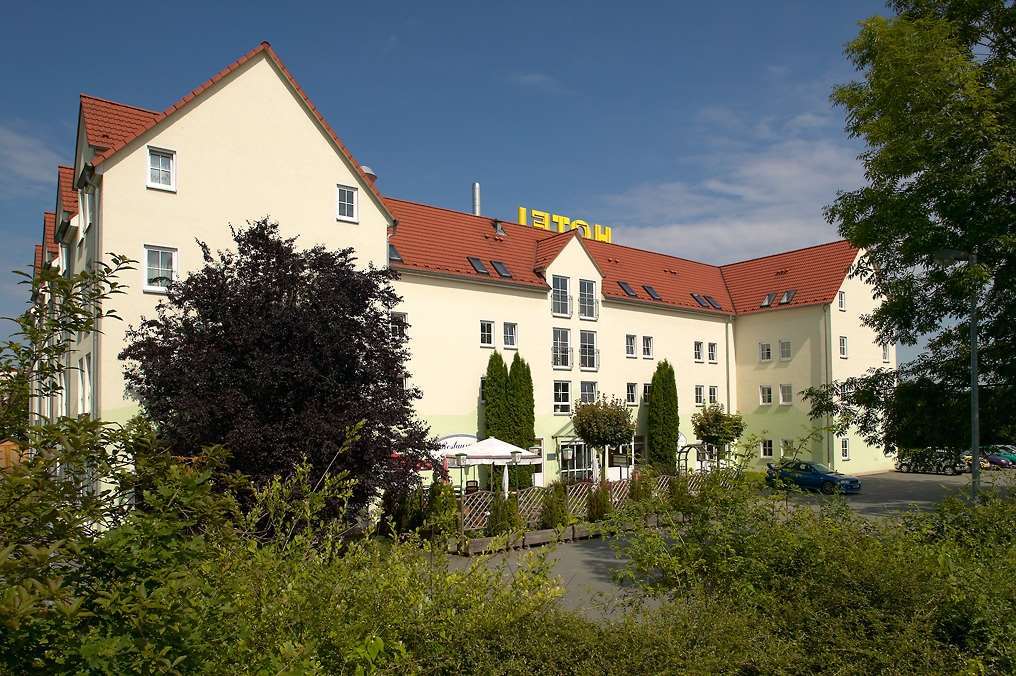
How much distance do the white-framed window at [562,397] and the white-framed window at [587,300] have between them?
3.31 meters

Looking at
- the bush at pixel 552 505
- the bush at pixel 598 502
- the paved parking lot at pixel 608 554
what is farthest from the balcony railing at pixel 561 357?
the bush at pixel 552 505

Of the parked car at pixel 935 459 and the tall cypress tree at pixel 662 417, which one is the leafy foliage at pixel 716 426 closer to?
the tall cypress tree at pixel 662 417

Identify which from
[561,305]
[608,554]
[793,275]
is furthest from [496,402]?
[793,275]

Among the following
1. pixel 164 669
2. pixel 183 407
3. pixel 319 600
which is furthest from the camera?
pixel 183 407

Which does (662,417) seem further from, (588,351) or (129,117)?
(129,117)

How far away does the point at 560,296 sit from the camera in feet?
114

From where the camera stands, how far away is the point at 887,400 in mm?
17484

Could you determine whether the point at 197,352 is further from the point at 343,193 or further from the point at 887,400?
the point at 887,400

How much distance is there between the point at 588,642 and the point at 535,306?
28535mm

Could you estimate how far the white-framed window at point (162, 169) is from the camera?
20.0m

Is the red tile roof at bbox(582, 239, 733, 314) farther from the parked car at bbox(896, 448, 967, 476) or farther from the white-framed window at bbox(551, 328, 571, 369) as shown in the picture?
the parked car at bbox(896, 448, 967, 476)

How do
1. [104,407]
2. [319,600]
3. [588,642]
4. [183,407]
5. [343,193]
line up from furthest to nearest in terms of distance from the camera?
[343,193]
[104,407]
[183,407]
[588,642]
[319,600]

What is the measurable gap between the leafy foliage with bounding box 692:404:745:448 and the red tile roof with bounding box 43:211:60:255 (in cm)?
2969

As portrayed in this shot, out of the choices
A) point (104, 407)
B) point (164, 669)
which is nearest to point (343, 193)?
point (104, 407)
